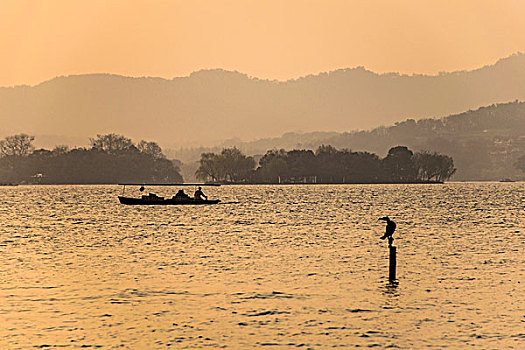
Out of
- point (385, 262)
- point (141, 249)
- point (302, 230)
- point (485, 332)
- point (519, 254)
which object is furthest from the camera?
point (302, 230)

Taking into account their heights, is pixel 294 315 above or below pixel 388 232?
below

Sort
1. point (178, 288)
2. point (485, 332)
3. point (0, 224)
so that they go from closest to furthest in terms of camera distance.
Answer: point (485, 332), point (178, 288), point (0, 224)

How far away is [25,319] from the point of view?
4222 cm

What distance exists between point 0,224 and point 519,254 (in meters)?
86.3

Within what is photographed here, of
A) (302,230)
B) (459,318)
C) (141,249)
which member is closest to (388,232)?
(459,318)

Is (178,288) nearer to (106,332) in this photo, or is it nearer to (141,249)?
(106,332)

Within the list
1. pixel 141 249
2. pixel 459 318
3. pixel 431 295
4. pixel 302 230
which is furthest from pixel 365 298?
pixel 302 230

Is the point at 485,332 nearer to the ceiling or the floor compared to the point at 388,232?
nearer to the floor

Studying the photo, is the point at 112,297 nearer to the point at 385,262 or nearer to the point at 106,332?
the point at 106,332

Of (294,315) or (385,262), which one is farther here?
(385,262)

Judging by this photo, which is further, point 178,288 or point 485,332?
point 178,288

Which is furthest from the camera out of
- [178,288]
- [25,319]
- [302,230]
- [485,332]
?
[302,230]

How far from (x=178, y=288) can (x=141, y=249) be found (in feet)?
101

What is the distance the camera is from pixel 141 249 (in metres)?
82.7
